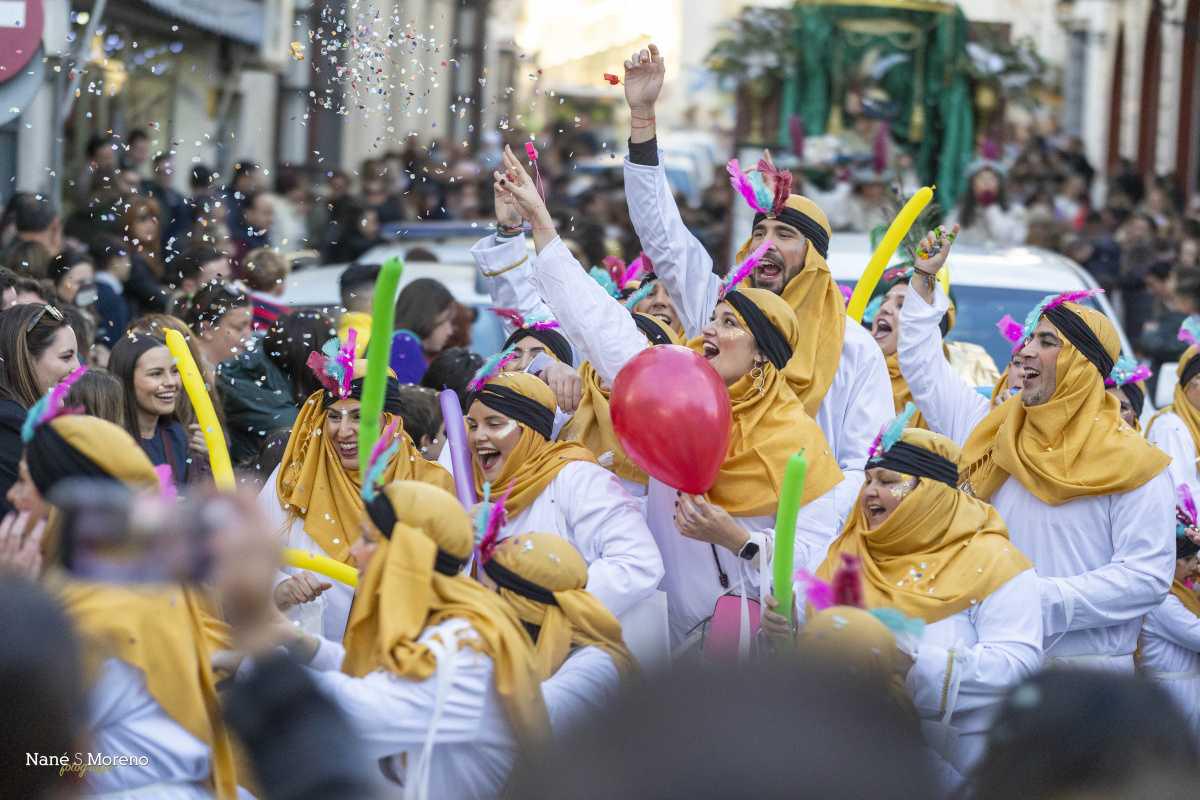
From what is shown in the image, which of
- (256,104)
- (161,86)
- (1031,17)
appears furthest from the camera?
(1031,17)

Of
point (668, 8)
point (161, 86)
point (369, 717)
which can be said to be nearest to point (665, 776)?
Result: point (369, 717)

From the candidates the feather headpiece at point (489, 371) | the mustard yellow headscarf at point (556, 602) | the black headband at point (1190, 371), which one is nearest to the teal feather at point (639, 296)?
the feather headpiece at point (489, 371)

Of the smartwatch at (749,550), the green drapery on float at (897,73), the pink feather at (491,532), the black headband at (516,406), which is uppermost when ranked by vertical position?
the green drapery on float at (897,73)

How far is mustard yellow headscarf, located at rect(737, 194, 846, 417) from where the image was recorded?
5.61 meters

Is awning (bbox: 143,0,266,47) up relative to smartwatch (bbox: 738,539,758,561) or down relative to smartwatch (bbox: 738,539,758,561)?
up

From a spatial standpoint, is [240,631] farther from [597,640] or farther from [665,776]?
[665,776]

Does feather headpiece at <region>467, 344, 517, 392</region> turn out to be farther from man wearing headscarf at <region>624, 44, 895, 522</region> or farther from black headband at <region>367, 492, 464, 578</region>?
black headband at <region>367, 492, 464, 578</region>

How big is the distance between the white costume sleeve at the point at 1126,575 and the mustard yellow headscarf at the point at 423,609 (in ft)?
6.18

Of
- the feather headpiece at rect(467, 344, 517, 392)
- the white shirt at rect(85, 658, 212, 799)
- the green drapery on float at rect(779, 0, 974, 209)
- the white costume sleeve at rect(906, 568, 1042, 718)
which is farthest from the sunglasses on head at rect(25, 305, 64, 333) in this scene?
the green drapery on float at rect(779, 0, 974, 209)

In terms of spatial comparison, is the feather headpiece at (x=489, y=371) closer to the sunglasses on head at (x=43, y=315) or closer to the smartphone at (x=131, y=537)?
the sunglasses on head at (x=43, y=315)

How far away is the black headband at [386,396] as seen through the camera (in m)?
5.45

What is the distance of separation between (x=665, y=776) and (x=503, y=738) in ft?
7.48

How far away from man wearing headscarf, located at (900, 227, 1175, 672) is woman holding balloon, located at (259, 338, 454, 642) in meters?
1.71

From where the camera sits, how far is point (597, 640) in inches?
176
